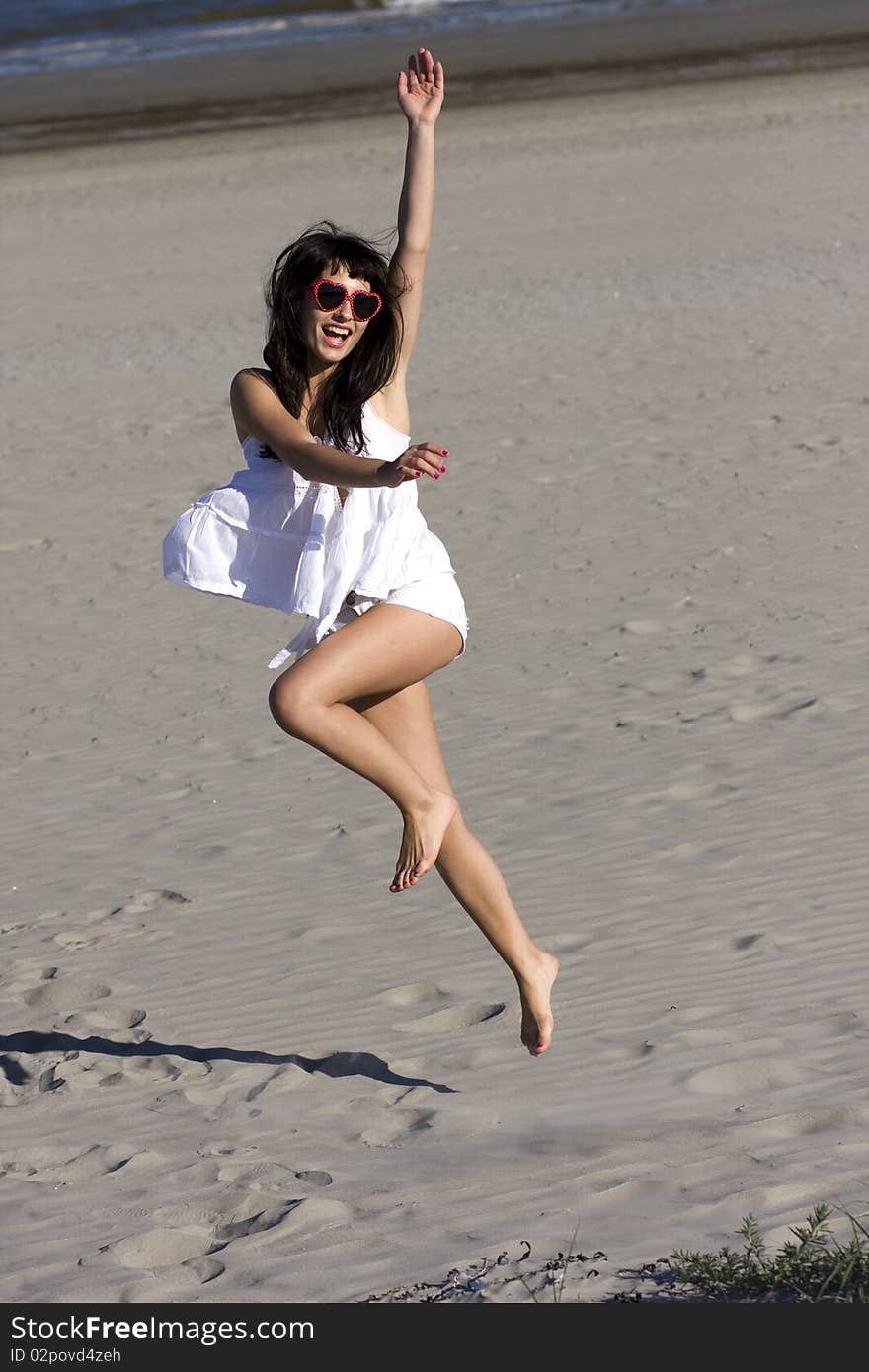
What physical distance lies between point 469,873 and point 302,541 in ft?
2.98

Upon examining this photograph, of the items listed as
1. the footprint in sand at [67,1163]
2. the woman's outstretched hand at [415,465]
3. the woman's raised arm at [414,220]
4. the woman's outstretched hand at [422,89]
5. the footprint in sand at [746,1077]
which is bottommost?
the footprint in sand at [67,1163]

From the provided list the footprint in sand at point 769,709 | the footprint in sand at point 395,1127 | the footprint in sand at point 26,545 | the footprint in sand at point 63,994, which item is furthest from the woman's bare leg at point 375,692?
the footprint in sand at point 26,545

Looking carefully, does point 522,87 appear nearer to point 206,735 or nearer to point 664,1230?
point 206,735

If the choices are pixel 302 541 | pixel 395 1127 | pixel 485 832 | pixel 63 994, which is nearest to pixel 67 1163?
pixel 395 1127

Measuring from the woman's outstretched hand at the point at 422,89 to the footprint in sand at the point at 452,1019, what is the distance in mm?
2465

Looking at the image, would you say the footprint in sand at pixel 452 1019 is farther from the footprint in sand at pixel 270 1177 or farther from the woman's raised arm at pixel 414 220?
the woman's raised arm at pixel 414 220

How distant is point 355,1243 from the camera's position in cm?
392

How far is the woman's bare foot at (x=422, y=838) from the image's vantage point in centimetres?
425

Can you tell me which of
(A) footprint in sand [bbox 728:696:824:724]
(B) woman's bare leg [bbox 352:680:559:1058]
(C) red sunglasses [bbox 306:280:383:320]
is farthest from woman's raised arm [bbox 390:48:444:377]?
(A) footprint in sand [bbox 728:696:824:724]

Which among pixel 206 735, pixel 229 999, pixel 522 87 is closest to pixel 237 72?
pixel 522 87

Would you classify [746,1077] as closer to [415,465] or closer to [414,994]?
[414,994]

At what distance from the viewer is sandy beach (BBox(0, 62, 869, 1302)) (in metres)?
4.14

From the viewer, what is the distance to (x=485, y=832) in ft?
21.6

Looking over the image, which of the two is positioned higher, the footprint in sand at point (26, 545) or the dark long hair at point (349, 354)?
the dark long hair at point (349, 354)
